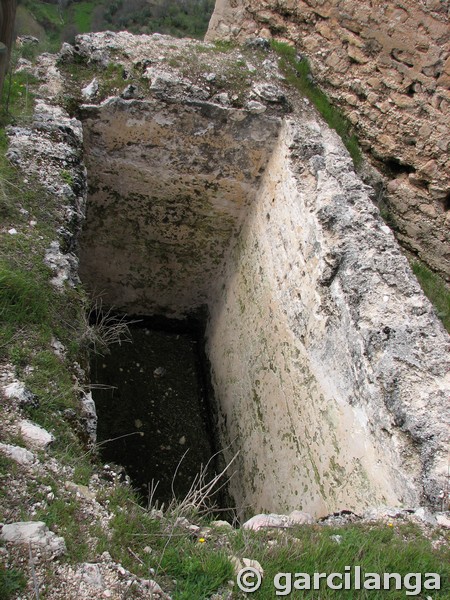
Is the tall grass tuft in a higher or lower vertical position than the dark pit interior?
higher

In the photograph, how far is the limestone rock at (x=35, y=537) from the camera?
5.90ft

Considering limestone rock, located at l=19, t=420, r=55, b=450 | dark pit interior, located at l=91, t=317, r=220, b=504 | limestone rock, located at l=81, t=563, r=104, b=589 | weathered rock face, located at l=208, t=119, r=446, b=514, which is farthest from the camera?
dark pit interior, located at l=91, t=317, r=220, b=504

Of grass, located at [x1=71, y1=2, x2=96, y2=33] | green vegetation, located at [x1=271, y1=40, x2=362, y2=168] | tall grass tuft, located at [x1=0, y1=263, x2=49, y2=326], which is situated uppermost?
grass, located at [x1=71, y1=2, x2=96, y2=33]

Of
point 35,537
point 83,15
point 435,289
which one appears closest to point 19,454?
point 35,537

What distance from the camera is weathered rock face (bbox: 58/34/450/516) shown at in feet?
8.99

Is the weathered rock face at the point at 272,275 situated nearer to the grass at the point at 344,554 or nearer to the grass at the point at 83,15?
the grass at the point at 344,554

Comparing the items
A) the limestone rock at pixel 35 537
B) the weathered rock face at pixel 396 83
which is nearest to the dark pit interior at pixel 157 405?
the weathered rock face at pixel 396 83

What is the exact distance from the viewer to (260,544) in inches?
82.0

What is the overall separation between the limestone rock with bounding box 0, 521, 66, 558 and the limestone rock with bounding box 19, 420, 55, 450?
400 mm

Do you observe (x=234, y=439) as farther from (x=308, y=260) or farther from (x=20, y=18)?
(x=20, y=18)

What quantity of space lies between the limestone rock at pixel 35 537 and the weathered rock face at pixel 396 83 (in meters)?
3.99

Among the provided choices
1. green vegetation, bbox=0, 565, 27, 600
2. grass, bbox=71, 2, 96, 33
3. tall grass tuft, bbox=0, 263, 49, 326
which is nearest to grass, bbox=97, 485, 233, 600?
A: green vegetation, bbox=0, 565, 27, 600

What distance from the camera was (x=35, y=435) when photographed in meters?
2.24

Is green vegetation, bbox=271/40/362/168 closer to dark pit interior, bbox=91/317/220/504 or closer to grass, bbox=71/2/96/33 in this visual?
dark pit interior, bbox=91/317/220/504
